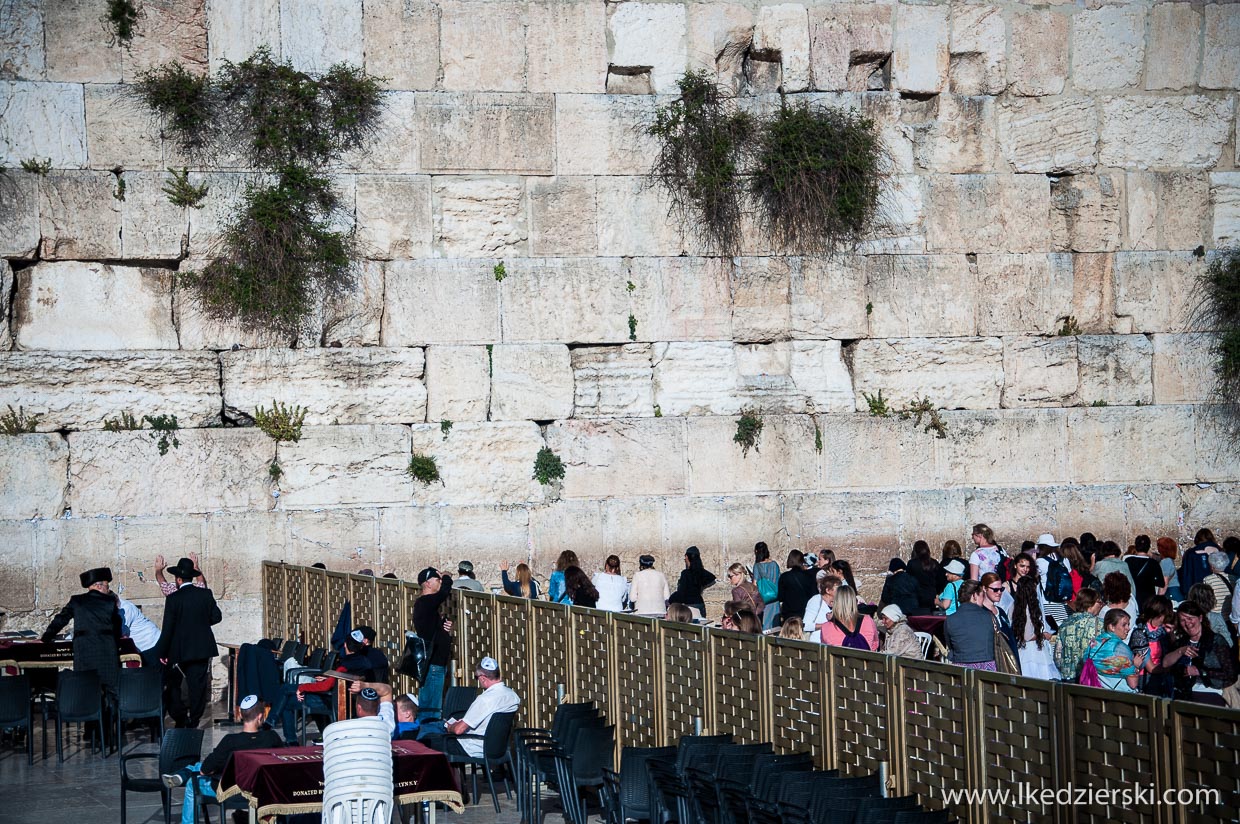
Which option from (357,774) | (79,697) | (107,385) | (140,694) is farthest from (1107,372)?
A: (357,774)

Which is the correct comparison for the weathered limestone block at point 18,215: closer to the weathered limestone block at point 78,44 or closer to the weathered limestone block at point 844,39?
the weathered limestone block at point 78,44

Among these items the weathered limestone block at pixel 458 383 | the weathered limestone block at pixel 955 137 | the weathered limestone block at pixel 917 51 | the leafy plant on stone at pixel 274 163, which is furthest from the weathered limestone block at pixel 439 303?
the weathered limestone block at pixel 917 51

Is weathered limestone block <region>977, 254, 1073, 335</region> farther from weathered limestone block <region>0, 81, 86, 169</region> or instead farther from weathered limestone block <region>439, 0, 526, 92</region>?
weathered limestone block <region>0, 81, 86, 169</region>

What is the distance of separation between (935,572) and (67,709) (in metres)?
8.09

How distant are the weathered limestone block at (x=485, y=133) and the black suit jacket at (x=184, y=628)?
20.4 ft

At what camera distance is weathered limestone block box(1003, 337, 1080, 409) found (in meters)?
17.0

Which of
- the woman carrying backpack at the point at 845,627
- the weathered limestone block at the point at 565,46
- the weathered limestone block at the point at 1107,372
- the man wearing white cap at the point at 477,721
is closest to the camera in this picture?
the woman carrying backpack at the point at 845,627

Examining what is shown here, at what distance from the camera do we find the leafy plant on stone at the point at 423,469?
15.6 meters

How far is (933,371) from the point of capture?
665 inches

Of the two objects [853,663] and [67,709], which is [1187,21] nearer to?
[853,663]

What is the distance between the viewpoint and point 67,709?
10.7 m

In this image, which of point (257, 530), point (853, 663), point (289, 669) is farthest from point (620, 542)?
point (853, 663)

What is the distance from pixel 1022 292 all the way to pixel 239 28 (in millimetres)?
9710

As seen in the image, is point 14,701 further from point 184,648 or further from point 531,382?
point 531,382
